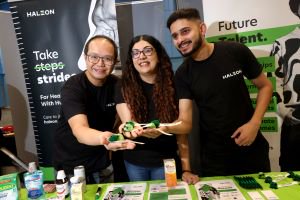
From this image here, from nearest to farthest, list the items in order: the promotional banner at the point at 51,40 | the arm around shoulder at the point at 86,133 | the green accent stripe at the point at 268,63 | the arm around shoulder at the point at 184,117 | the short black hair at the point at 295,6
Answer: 1. the arm around shoulder at the point at 86,133
2. the arm around shoulder at the point at 184,117
3. the short black hair at the point at 295,6
4. the green accent stripe at the point at 268,63
5. the promotional banner at the point at 51,40

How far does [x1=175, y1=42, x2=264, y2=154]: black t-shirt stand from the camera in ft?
5.45

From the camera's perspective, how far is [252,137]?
163 cm

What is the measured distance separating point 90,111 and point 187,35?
75cm

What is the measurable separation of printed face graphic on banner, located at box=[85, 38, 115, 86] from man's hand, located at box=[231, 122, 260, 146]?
2.82 feet

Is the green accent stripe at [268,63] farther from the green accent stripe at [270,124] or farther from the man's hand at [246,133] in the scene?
the man's hand at [246,133]

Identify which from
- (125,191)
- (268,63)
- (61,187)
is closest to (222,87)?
(268,63)

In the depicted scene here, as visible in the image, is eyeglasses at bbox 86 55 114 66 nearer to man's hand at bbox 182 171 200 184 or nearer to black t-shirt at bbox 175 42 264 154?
black t-shirt at bbox 175 42 264 154

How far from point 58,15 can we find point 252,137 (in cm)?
177

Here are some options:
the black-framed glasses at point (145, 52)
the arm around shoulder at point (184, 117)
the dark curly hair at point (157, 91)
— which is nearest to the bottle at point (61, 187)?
the dark curly hair at point (157, 91)

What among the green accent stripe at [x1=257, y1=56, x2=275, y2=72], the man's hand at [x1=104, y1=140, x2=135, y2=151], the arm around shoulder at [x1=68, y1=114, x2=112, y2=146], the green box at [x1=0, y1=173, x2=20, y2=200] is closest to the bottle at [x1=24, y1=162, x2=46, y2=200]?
the green box at [x1=0, y1=173, x2=20, y2=200]

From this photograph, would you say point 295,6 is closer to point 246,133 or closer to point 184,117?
point 246,133

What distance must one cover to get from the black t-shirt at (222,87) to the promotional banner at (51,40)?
833 mm

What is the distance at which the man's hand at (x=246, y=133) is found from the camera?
5.26ft

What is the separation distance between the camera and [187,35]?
1637mm
